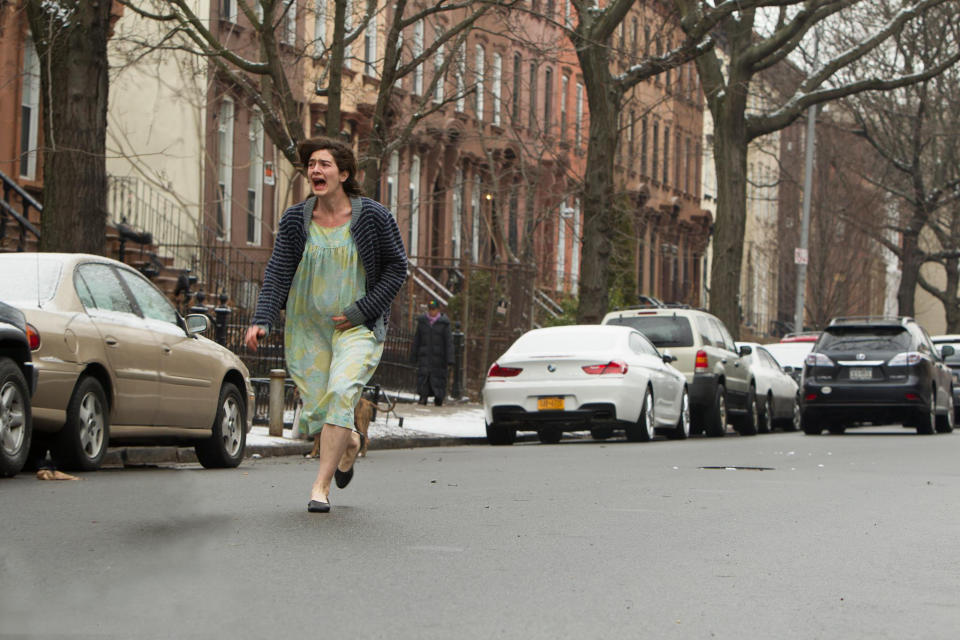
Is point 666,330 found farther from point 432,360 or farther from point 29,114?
point 29,114

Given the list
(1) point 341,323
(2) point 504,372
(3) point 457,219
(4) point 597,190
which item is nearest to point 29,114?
(4) point 597,190

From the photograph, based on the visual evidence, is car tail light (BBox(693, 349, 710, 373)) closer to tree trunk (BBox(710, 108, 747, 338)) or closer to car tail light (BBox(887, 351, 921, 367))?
car tail light (BBox(887, 351, 921, 367))

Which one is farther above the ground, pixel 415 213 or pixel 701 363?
pixel 415 213

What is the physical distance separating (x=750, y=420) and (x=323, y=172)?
17582mm

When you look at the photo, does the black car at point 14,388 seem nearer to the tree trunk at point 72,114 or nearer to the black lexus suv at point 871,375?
the tree trunk at point 72,114

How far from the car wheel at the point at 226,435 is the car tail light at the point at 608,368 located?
6.48 metres

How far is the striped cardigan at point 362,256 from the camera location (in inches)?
358

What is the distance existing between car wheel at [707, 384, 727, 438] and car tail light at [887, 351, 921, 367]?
2.42 metres

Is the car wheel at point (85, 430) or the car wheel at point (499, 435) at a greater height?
the car wheel at point (85, 430)

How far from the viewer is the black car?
10.9m

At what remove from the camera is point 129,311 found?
12.9 m

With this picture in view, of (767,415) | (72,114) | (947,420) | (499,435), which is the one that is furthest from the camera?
(767,415)

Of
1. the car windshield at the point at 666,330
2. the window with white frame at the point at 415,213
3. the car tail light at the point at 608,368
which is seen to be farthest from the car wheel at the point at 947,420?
the window with white frame at the point at 415,213

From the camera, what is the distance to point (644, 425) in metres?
20.5
